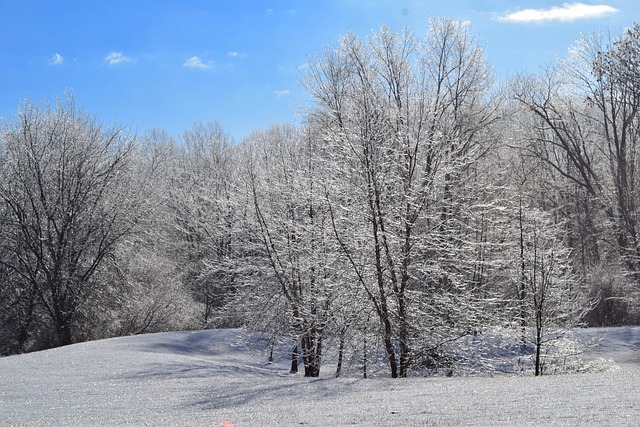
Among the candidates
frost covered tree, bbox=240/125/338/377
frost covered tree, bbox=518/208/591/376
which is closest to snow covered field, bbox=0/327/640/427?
frost covered tree, bbox=240/125/338/377

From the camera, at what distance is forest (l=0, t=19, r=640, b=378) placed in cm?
1369

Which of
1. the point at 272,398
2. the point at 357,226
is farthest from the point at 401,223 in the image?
the point at 272,398

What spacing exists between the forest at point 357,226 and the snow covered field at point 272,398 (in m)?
3.20

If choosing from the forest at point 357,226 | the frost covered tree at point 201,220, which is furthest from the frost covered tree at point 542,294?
the frost covered tree at point 201,220

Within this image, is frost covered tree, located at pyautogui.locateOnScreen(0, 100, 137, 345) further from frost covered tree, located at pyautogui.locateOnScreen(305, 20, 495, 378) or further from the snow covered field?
frost covered tree, located at pyautogui.locateOnScreen(305, 20, 495, 378)

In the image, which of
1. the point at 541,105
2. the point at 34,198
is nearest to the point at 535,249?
the point at 541,105

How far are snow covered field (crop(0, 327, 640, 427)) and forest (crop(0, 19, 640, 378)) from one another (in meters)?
3.20

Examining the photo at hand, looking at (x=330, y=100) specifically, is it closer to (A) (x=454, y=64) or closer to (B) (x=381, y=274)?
(A) (x=454, y=64)

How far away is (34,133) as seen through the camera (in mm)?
26797

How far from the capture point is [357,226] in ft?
45.0

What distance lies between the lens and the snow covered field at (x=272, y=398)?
21.3ft

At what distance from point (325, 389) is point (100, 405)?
331 cm

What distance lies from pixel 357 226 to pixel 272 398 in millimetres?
5221

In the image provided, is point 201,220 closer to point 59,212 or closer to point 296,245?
point 59,212
